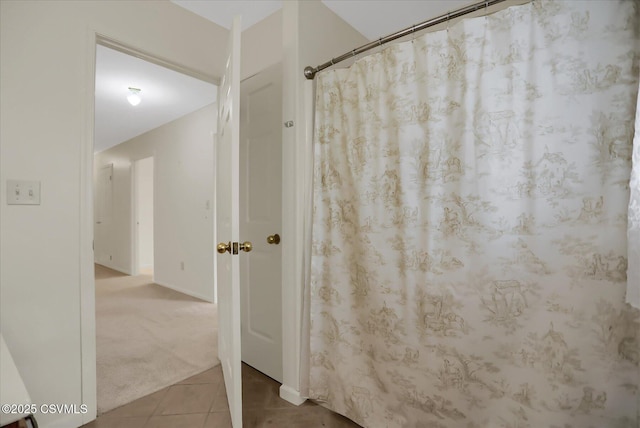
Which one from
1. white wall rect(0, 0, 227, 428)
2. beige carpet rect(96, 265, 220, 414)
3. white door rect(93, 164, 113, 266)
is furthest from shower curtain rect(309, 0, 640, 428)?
white door rect(93, 164, 113, 266)

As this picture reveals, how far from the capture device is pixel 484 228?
3.81 ft

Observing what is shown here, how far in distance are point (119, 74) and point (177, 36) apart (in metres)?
1.45

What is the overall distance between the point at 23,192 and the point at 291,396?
1.68 meters

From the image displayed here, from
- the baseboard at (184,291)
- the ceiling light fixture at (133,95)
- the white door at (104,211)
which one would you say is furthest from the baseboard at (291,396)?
the white door at (104,211)

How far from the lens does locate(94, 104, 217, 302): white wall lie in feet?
12.4

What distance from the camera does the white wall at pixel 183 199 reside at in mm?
3789

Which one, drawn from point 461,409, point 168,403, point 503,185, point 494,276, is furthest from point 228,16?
point 461,409

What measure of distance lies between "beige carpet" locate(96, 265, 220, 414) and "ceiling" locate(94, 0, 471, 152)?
7.87 feet

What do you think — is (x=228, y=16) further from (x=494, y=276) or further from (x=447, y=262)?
(x=494, y=276)

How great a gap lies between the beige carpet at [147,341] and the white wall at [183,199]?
0.36 meters

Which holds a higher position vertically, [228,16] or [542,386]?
[228,16]

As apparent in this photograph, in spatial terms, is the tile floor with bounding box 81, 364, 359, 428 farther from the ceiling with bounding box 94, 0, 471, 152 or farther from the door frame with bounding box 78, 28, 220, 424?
the ceiling with bounding box 94, 0, 471, 152

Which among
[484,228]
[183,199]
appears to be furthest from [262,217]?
[183,199]

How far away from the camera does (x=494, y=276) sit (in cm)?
115
